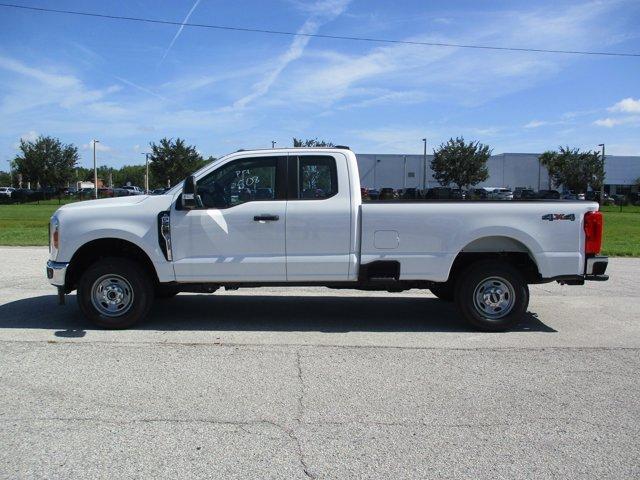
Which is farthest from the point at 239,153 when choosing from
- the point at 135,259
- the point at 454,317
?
the point at 454,317

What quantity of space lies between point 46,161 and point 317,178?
56327 millimetres

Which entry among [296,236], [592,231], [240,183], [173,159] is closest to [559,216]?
[592,231]

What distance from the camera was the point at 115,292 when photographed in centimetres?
671

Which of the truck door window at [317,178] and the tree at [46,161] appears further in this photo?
the tree at [46,161]

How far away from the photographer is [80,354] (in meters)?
5.75

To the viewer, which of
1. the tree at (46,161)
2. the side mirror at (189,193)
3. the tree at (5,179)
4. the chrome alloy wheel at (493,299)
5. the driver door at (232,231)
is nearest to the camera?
the side mirror at (189,193)

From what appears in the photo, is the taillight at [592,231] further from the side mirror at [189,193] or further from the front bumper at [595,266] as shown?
the side mirror at [189,193]

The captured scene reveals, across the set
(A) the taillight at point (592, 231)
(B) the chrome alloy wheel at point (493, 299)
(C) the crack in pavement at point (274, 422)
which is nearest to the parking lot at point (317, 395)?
(C) the crack in pavement at point (274, 422)

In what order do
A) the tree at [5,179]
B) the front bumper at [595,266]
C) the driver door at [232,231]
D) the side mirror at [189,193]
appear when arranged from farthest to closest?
the tree at [5,179]
the front bumper at [595,266]
the driver door at [232,231]
the side mirror at [189,193]

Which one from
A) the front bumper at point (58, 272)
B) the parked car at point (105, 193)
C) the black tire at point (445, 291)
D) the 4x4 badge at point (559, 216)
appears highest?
the parked car at point (105, 193)

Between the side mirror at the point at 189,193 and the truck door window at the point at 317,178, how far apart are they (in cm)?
118

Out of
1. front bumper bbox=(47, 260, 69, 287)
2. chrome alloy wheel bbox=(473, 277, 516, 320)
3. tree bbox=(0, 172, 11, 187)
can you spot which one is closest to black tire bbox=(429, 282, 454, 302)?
chrome alloy wheel bbox=(473, 277, 516, 320)

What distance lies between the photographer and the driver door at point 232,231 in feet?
21.5

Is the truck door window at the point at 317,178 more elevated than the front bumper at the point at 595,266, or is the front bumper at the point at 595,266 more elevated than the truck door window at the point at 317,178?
the truck door window at the point at 317,178
